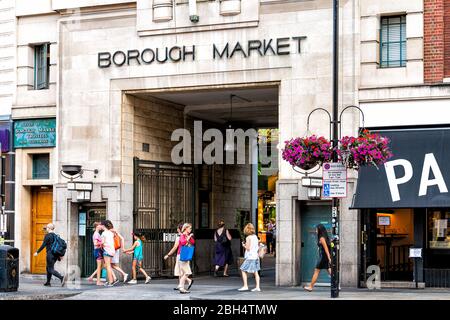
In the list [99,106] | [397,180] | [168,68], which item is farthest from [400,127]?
[99,106]

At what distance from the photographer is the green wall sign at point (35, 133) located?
2975 cm

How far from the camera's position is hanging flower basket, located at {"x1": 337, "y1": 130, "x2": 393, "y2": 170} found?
21.9 m

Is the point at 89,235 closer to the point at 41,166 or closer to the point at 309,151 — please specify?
the point at 41,166

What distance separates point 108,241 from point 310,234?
Result: 569 centimetres

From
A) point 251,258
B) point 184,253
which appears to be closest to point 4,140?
point 184,253

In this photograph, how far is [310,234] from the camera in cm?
2653

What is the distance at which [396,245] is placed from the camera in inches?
1006

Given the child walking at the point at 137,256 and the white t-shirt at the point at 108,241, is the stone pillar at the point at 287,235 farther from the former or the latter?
the white t-shirt at the point at 108,241

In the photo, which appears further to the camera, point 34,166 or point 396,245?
point 34,166

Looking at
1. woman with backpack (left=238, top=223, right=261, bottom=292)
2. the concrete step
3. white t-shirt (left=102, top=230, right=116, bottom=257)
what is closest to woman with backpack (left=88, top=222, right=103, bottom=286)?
white t-shirt (left=102, top=230, right=116, bottom=257)

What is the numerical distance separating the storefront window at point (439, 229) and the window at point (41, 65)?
13155 mm
